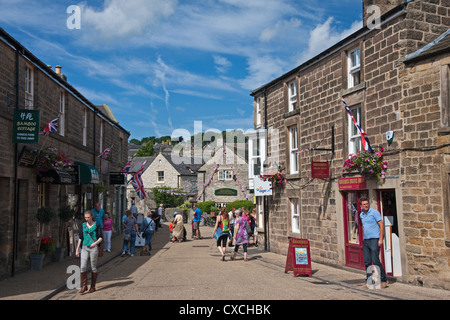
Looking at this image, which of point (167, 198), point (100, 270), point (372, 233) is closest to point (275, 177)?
point (100, 270)

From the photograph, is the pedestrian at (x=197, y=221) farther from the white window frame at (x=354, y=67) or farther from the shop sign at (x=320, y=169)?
the white window frame at (x=354, y=67)

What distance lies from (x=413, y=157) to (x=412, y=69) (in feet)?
7.02

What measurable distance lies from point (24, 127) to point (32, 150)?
1.56m

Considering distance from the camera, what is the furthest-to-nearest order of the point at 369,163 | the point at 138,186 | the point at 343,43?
the point at 138,186
the point at 343,43
the point at 369,163

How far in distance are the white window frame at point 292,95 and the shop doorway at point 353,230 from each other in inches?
194

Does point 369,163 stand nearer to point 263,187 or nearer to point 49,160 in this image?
point 263,187

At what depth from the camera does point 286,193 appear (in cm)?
1761

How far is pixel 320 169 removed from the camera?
557 inches

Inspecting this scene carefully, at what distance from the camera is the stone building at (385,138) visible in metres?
10.3

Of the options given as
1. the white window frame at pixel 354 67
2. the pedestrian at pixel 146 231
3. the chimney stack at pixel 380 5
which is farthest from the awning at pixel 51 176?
A: the chimney stack at pixel 380 5

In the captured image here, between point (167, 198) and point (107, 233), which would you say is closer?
point (107, 233)

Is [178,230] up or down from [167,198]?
down

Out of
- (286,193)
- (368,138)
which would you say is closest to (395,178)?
(368,138)
